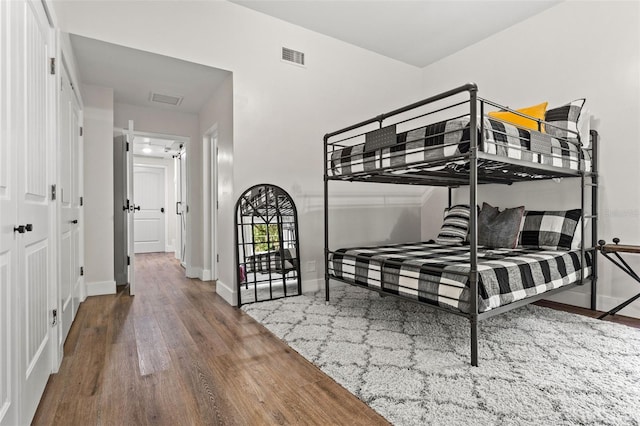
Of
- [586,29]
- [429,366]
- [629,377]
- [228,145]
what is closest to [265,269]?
[228,145]

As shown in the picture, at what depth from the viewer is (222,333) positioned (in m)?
2.43

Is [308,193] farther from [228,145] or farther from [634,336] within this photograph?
[634,336]

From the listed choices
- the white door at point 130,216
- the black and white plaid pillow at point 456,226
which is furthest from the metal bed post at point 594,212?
the white door at point 130,216

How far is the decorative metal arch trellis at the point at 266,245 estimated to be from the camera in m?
3.26

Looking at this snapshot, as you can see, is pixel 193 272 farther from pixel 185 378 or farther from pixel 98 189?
pixel 185 378

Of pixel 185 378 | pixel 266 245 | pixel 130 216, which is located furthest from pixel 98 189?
pixel 185 378

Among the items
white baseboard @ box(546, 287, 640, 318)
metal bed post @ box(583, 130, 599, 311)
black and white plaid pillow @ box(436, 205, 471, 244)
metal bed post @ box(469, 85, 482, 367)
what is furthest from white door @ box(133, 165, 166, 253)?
metal bed post @ box(583, 130, 599, 311)

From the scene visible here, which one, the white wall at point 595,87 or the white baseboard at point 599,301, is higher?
the white wall at point 595,87

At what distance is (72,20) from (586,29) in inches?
169

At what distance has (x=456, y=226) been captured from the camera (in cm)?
351

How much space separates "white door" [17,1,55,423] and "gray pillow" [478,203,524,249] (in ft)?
10.9

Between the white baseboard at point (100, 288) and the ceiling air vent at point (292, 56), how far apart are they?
306 cm

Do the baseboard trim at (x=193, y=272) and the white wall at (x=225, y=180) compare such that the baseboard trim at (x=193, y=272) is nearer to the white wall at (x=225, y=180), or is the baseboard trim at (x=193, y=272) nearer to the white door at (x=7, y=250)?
the white wall at (x=225, y=180)

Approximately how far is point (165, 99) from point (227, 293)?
2409 mm
